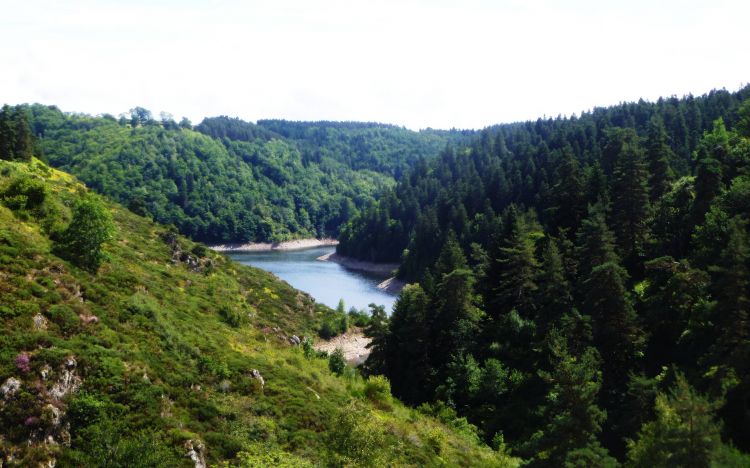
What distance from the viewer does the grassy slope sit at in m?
24.1

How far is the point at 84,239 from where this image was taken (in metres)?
35.6

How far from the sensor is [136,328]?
32.8 m

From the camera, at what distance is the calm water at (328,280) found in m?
124

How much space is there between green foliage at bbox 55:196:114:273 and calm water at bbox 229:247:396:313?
80.3 meters

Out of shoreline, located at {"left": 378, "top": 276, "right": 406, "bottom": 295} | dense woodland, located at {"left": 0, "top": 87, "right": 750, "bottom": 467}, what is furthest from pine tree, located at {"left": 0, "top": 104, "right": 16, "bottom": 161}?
shoreline, located at {"left": 378, "top": 276, "right": 406, "bottom": 295}

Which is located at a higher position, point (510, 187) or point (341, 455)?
point (510, 187)

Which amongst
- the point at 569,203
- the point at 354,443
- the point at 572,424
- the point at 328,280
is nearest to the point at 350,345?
the point at 569,203

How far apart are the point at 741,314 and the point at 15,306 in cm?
4165

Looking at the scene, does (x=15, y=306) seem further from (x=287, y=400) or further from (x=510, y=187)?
(x=510, y=187)

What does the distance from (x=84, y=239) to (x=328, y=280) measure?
114 meters

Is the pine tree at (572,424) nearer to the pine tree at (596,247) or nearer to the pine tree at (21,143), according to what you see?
the pine tree at (596,247)

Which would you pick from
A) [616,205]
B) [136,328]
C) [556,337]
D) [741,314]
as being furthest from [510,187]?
[136,328]

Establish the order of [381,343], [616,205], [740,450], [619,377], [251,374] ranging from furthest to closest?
[616,205] → [381,343] → [619,377] → [251,374] → [740,450]

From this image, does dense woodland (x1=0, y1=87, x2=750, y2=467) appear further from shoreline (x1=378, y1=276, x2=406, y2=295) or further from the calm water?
shoreline (x1=378, y1=276, x2=406, y2=295)
